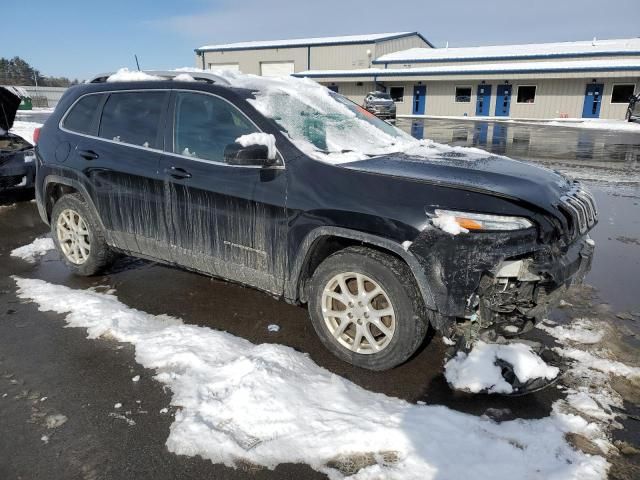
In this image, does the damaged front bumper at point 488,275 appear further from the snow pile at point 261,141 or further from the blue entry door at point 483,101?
the blue entry door at point 483,101

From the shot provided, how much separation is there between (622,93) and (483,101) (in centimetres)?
945

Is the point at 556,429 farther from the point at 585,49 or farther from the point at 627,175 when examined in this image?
the point at 585,49

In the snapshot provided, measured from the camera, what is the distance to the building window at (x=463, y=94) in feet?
125

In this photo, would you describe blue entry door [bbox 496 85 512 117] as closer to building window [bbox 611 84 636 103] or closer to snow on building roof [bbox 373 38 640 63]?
snow on building roof [bbox 373 38 640 63]

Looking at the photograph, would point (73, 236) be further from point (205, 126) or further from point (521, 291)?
point (521, 291)

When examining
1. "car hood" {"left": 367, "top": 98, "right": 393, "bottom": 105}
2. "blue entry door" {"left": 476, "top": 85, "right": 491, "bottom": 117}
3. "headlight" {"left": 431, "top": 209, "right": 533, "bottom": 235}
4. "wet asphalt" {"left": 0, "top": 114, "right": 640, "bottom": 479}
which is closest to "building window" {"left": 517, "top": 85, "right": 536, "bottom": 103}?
"blue entry door" {"left": 476, "top": 85, "right": 491, "bottom": 117}

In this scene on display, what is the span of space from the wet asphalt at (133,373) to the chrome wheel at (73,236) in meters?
0.24

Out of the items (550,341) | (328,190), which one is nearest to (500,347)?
(550,341)

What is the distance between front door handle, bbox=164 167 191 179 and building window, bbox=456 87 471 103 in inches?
1517

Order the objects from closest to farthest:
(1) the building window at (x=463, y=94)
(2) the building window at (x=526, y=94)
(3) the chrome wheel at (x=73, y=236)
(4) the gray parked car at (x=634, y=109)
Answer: (3) the chrome wheel at (x=73, y=236) → (4) the gray parked car at (x=634, y=109) → (2) the building window at (x=526, y=94) → (1) the building window at (x=463, y=94)

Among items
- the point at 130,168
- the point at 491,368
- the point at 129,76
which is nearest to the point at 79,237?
the point at 130,168

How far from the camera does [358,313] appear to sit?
120 inches

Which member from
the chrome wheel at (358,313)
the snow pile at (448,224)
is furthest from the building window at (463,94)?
the snow pile at (448,224)

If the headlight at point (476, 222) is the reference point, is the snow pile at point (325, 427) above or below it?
below
